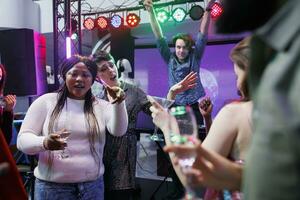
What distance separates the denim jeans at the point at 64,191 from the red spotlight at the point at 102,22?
4.69 meters

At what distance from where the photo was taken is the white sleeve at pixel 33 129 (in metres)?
1.94

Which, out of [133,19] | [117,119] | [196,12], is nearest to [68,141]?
[117,119]

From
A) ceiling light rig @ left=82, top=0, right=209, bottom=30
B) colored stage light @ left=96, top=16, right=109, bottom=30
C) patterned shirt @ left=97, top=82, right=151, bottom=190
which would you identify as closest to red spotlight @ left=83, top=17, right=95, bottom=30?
ceiling light rig @ left=82, top=0, right=209, bottom=30

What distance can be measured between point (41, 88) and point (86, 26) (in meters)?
1.32

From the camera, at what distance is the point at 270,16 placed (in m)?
0.59

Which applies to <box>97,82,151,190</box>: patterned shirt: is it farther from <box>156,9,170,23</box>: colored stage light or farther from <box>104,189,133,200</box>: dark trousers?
<box>156,9,170,23</box>: colored stage light

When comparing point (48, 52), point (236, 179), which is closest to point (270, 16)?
point (236, 179)

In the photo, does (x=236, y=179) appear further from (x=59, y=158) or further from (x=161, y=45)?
(x=161, y=45)

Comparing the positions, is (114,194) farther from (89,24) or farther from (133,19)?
(89,24)

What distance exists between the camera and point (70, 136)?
1.99 m

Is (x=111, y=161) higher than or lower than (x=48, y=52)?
lower

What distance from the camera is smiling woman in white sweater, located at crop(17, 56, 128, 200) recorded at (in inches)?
77.0

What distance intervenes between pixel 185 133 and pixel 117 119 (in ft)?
3.84

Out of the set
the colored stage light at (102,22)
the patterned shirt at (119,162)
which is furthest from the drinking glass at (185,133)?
the colored stage light at (102,22)
